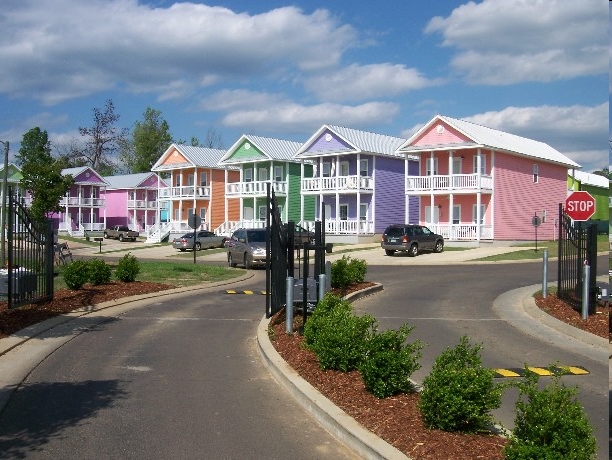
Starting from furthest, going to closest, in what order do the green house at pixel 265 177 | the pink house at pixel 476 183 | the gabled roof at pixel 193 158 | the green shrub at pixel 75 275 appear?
the gabled roof at pixel 193 158
the green house at pixel 265 177
the pink house at pixel 476 183
the green shrub at pixel 75 275

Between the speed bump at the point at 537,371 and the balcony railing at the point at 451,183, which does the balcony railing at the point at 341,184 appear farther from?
the speed bump at the point at 537,371

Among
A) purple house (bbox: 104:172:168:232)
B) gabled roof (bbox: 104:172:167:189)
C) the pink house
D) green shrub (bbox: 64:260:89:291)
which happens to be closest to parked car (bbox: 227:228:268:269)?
green shrub (bbox: 64:260:89:291)

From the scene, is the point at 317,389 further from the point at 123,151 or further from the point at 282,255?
the point at 123,151

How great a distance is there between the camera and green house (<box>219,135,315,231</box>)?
5606 centimetres

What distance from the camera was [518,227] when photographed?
148 feet

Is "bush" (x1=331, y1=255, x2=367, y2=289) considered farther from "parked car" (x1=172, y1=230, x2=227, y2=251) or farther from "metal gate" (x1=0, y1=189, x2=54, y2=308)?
"parked car" (x1=172, y1=230, x2=227, y2=251)

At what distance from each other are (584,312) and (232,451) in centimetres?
988

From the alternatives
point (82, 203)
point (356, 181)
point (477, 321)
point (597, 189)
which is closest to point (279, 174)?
point (356, 181)

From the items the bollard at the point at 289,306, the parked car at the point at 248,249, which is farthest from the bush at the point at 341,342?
the parked car at the point at 248,249

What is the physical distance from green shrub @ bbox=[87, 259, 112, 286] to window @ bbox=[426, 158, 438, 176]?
29108 millimetres

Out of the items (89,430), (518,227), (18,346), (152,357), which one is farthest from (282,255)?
(518,227)

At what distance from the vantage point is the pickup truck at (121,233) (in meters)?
67.8

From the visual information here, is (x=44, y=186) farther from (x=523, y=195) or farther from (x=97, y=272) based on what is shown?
(x=523, y=195)

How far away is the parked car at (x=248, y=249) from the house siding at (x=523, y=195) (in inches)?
709
